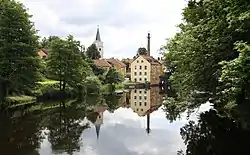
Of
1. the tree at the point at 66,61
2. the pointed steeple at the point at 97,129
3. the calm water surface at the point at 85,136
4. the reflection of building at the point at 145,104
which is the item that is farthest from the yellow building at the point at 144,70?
the pointed steeple at the point at 97,129

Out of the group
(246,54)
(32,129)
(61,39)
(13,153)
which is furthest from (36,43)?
(246,54)

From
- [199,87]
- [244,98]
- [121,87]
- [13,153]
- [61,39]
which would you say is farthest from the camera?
[121,87]

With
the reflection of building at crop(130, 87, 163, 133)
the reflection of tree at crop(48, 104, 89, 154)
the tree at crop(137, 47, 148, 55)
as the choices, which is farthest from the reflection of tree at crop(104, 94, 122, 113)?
the tree at crop(137, 47, 148, 55)

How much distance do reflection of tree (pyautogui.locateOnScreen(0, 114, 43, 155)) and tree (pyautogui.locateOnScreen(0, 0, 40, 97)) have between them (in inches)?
326

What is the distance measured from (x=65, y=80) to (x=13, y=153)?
118 ft

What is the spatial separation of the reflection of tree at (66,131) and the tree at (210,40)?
6878 mm

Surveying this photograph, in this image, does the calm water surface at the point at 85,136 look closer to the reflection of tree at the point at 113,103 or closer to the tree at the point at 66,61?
the reflection of tree at the point at 113,103

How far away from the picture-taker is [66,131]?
2136 cm

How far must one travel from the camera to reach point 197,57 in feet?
60.0

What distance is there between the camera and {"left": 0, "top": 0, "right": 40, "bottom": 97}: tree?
114 feet

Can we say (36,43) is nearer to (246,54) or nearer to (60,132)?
(60,132)

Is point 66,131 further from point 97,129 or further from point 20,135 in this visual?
point 20,135

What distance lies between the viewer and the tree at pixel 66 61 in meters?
49.5

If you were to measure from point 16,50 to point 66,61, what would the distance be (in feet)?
47.7
